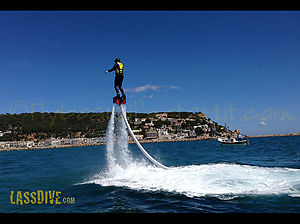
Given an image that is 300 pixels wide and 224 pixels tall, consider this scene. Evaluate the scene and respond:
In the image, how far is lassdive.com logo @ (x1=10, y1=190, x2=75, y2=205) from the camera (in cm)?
1086

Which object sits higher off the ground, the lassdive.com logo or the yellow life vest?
the yellow life vest

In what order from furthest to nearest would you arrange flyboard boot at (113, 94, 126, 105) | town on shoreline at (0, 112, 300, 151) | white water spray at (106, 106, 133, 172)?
town on shoreline at (0, 112, 300, 151) < white water spray at (106, 106, 133, 172) < flyboard boot at (113, 94, 126, 105)

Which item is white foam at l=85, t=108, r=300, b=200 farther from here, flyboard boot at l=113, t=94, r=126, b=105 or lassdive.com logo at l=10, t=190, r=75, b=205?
lassdive.com logo at l=10, t=190, r=75, b=205

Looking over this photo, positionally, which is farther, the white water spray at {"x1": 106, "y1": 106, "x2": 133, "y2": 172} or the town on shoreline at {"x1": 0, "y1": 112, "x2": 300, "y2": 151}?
the town on shoreline at {"x1": 0, "y1": 112, "x2": 300, "y2": 151}

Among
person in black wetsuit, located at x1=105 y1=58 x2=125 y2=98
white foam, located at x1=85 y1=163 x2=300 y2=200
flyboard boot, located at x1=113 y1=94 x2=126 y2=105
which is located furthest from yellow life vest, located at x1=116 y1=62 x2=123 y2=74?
white foam, located at x1=85 y1=163 x2=300 y2=200

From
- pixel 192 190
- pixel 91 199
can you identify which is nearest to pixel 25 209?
pixel 91 199

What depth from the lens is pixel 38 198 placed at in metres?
12.0

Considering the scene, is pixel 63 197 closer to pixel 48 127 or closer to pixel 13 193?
pixel 13 193

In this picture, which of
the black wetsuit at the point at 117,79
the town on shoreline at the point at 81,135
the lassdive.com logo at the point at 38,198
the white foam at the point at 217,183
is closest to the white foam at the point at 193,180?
the white foam at the point at 217,183

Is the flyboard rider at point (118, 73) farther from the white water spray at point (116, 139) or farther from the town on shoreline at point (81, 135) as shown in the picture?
the town on shoreline at point (81, 135)

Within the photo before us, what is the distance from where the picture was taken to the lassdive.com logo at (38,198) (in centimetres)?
1086

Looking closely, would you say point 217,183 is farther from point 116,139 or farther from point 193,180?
point 116,139
